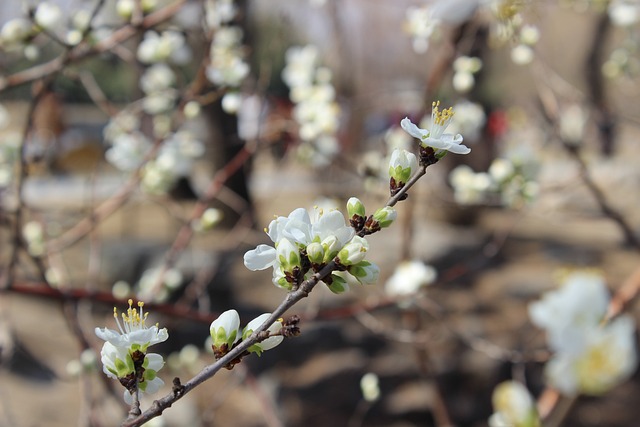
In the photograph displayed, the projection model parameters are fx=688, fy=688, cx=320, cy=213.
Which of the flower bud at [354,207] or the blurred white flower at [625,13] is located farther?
the blurred white flower at [625,13]

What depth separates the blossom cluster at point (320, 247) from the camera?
585 millimetres

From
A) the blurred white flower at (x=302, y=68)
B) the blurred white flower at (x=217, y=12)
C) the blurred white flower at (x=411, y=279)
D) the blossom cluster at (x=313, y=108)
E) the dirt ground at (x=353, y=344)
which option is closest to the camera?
the blurred white flower at (x=217, y=12)

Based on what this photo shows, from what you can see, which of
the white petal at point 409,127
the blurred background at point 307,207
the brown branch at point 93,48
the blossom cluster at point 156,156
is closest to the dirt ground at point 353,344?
the blurred background at point 307,207

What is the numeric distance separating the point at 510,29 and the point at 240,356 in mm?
797

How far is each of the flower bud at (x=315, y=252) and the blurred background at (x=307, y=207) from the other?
1.59 ft

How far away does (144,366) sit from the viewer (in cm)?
62

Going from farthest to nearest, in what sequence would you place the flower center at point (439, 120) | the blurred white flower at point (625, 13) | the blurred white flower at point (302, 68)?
the blurred white flower at point (302, 68) < the blurred white flower at point (625, 13) < the flower center at point (439, 120)

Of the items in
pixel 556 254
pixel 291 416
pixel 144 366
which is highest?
pixel 556 254

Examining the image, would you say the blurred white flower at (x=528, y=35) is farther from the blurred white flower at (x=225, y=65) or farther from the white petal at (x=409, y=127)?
the white petal at (x=409, y=127)

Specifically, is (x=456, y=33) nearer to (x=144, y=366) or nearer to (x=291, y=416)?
(x=291, y=416)

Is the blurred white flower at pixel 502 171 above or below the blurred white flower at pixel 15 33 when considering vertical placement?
below

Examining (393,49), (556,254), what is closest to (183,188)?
(556,254)

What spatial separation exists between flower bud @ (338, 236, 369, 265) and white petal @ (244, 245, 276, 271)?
6 cm

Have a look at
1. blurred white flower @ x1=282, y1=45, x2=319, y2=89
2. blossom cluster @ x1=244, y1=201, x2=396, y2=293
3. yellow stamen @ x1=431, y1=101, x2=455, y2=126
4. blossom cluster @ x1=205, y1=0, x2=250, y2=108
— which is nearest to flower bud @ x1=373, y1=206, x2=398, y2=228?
blossom cluster @ x1=244, y1=201, x2=396, y2=293
